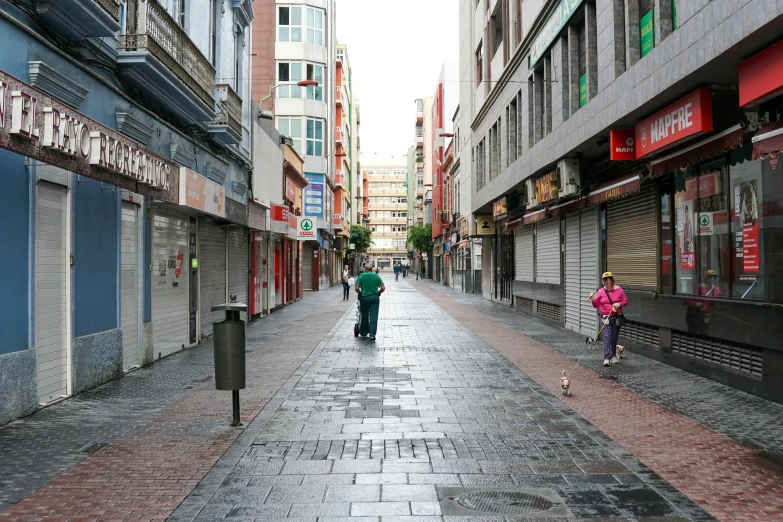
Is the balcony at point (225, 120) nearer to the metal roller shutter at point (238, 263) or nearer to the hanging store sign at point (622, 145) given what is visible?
the metal roller shutter at point (238, 263)

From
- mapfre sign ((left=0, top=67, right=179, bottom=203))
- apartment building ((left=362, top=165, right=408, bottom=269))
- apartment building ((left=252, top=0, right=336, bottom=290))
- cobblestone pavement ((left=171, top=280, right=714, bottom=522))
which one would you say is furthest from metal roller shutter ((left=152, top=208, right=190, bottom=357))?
apartment building ((left=362, top=165, right=408, bottom=269))

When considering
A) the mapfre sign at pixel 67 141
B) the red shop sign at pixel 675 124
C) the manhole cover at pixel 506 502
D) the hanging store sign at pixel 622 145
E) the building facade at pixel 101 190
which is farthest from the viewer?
the hanging store sign at pixel 622 145

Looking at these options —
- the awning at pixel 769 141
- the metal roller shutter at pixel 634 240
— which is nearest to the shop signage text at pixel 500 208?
the metal roller shutter at pixel 634 240

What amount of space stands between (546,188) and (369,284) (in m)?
5.48

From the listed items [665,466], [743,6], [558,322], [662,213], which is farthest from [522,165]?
[665,466]

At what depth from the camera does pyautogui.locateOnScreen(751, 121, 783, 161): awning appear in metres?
7.20

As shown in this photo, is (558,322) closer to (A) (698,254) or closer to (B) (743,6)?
(A) (698,254)

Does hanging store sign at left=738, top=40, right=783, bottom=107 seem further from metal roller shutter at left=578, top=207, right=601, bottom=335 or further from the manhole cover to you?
metal roller shutter at left=578, top=207, right=601, bottom=335

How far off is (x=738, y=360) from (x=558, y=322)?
387 inches

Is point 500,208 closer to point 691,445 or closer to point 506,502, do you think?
point 691,445

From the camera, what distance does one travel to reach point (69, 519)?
444 cm

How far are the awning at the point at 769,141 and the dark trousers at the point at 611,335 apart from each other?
410cm

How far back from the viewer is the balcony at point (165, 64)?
10023 mm

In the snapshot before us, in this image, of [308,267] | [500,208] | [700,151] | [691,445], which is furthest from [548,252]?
[308,267]
